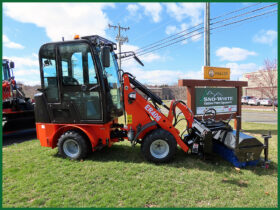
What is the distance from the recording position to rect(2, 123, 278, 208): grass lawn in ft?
9.04

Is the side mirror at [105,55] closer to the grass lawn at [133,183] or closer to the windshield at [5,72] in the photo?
the grass lawn at [133,183]

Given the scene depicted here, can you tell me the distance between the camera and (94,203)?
272cm

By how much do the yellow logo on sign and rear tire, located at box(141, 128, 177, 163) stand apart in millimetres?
5294

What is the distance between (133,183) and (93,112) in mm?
1805

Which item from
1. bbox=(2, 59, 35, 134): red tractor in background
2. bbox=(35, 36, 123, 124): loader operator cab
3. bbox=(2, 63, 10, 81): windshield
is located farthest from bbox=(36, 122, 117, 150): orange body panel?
bbox=(2, 63, 10, 81): windshield

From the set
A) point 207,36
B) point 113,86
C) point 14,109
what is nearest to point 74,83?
point 113,86

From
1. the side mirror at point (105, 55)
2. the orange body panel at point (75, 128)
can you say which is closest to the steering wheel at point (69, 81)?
the side mirror at point (105, 55)

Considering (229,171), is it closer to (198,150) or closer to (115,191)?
(198,150)

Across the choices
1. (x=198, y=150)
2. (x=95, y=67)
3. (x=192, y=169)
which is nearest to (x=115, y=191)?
(x=192, y=169)

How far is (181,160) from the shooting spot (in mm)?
4191

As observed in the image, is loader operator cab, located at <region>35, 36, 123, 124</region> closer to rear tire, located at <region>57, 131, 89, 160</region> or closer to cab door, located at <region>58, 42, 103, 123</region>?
cab door, located at <region>58, 42, 103, 123</region>

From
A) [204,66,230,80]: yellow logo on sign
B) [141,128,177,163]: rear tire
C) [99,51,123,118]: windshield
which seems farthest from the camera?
[204,66,230,80]: yellow logo on sign

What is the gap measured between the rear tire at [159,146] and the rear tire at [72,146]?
1379mm

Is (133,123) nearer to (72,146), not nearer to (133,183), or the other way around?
(133,183)
